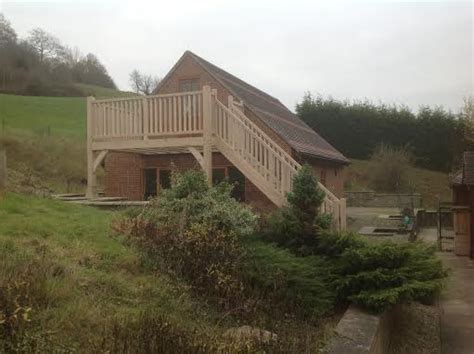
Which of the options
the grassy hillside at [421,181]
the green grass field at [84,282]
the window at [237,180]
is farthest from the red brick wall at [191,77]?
the grassy hillside at [421,181]

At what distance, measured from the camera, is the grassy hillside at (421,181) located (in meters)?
32.4

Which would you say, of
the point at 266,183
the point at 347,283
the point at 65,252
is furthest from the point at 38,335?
the point at 266,183

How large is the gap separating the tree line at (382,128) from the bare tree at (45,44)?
22.5m

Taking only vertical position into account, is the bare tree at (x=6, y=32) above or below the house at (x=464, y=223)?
above

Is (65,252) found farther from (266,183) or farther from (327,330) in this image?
(266,183)

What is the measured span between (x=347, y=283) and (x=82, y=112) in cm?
3591

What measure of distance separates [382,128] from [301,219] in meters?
32.7

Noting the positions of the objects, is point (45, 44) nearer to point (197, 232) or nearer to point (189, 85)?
point (189, 85)

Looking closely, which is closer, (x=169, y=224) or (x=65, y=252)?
(x=65, y=252)

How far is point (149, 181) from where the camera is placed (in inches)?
653

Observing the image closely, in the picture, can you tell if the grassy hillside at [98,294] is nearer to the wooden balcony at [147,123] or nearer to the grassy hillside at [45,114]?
the wooden balcony at [147,123]

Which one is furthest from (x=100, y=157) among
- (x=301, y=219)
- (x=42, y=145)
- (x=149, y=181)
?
(x=42, y=145)

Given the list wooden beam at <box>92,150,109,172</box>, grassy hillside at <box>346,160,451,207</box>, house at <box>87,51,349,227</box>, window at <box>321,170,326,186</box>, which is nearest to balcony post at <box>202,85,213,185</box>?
house at <box>87,51,349,227</box>

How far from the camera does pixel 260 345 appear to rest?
402 centimetres
